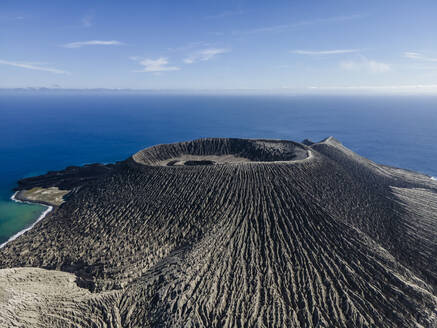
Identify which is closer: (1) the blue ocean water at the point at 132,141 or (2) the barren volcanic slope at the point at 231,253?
(2) the barren volcanic slope at the point at 231,253

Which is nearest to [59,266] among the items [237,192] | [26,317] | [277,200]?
[26,317]

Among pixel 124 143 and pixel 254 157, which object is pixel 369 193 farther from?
pixel 124 143

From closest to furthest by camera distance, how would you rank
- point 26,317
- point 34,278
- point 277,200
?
point 26,317 < point 34,278 < point 277,200

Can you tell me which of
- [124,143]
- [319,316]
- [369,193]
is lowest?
[124,143]

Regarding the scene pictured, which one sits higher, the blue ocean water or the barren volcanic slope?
→ the barren volcanic slope

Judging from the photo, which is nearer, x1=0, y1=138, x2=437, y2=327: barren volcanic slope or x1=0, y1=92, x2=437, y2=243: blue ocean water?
x1=0, y1=138, x2=437, y2=327: barren volcanic slope

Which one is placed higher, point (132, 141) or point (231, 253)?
point (231, 253)

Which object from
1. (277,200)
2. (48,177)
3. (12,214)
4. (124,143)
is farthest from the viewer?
(124,143)

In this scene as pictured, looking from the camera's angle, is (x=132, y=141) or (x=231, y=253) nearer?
(x=231, y=253)
